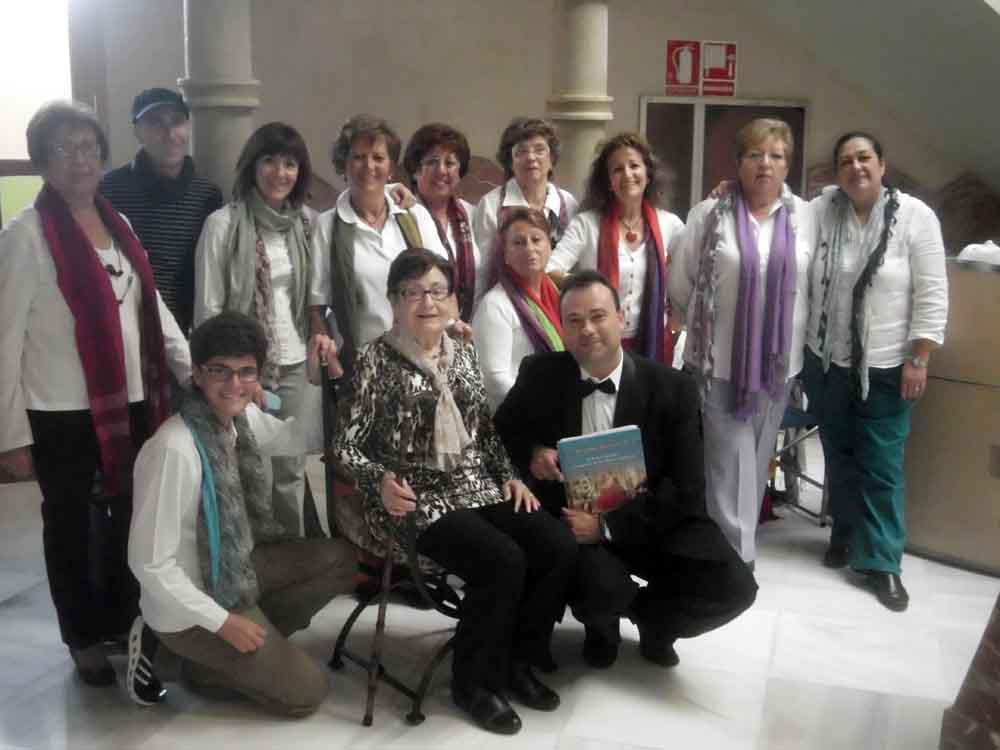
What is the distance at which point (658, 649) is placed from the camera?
328 cm

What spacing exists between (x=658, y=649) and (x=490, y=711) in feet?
2.02

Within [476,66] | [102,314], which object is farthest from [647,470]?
[476,66]

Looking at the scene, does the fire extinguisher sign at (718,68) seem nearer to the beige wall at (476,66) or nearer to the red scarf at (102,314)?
the beige wall at (476,66)

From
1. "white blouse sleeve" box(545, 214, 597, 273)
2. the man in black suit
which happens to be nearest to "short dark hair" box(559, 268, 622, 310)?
the man in black suit

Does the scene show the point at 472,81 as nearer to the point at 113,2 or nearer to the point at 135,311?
the point at 113,2

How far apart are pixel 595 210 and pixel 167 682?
77.9 inches

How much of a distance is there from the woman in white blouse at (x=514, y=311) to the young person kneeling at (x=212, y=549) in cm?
76

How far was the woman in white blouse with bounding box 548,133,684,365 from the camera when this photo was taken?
12.2 feet

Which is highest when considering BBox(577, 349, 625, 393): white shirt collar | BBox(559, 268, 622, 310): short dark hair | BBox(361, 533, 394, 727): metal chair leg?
BBox(559, 268, 622, 310): short dark hair

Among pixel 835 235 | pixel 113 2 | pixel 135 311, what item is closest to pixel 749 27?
pixel 835 235

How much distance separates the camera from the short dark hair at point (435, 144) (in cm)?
376

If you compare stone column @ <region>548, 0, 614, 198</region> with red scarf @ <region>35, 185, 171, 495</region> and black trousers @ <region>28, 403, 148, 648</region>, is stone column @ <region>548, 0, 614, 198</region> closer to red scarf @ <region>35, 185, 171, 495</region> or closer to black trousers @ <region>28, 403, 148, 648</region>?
red scarf @ <region>35, 185, 171, 495</region>

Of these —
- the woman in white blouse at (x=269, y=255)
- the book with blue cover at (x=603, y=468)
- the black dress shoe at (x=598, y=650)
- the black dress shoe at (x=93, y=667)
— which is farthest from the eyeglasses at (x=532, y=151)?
the black dress shoe at (x=93, y=667)

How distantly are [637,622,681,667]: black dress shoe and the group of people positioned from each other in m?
0.01
